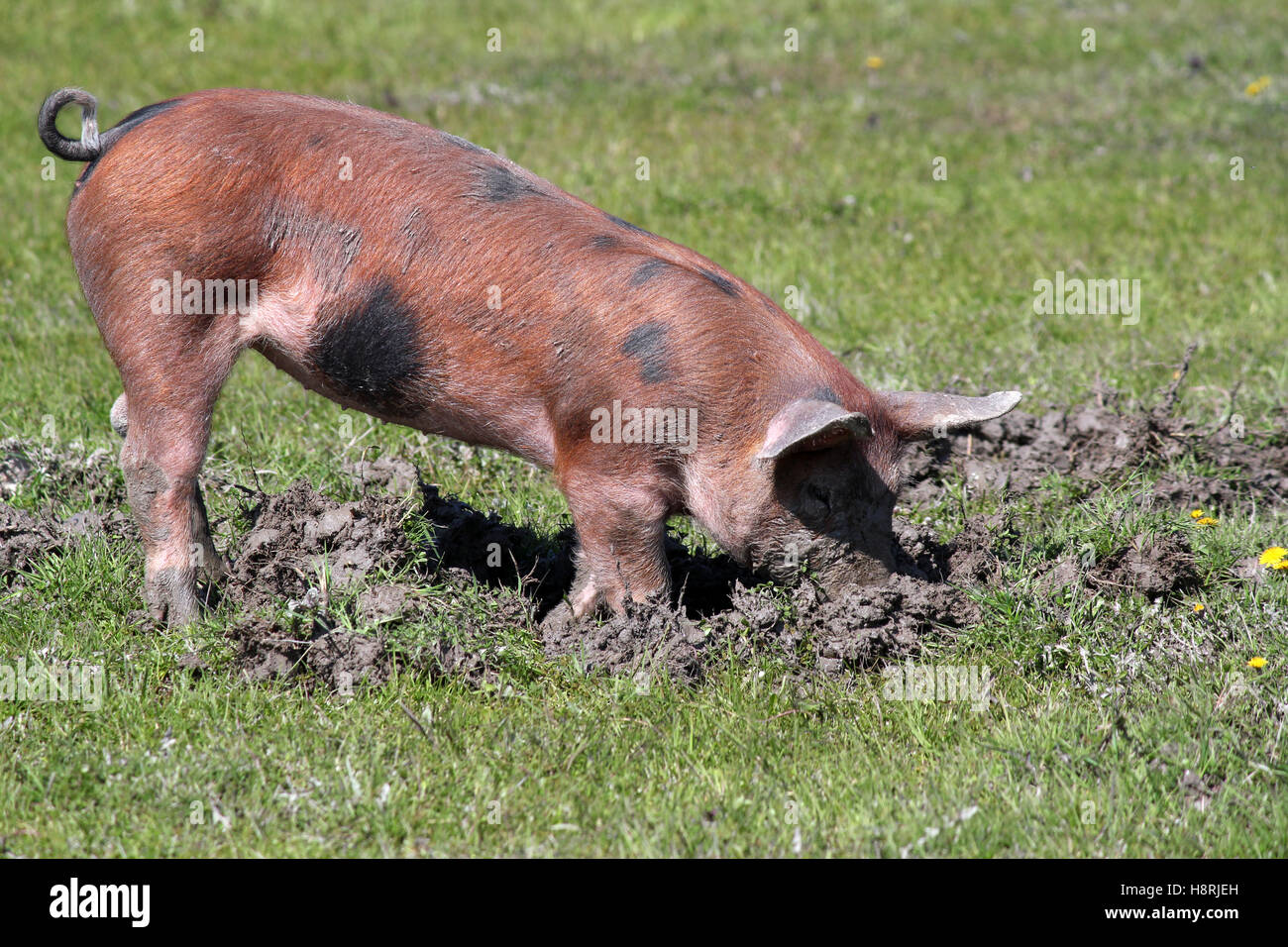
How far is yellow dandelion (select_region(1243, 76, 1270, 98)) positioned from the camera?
12.4 meters

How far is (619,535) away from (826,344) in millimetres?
3622

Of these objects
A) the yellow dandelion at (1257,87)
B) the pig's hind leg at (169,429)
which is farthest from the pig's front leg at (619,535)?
the yellow dandelion at (1257,87)

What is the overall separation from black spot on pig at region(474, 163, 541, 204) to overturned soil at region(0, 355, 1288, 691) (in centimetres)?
138

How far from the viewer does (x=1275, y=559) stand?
5.18 meters

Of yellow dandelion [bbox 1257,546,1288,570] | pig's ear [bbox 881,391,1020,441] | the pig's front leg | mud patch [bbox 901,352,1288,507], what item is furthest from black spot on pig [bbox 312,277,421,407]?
yellow dandelion [bbox 1257,546,1288,570]

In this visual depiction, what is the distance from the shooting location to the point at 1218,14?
14.6m

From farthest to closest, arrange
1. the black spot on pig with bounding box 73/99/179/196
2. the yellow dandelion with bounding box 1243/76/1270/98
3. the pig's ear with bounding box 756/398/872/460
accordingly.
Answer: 1. the yellow dandelion with bounding box 1243/76/1270/98
2. the black spot on pig with bounding box 73/99/179/196
3. the pig's ear with bounding box 756/398/872/460

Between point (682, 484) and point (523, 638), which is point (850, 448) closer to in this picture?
point (682, 484)

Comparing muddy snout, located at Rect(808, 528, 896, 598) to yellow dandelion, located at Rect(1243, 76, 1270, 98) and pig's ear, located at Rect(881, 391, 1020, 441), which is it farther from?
yellow dandelion, located at Rect(1243, 76, 1270, 98)

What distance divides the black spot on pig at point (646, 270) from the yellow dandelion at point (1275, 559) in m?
2.62

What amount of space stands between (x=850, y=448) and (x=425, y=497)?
2.01 meters

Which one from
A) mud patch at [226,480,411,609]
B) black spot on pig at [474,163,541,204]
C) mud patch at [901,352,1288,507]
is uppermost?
black spot on pig at [474,163,541,204]

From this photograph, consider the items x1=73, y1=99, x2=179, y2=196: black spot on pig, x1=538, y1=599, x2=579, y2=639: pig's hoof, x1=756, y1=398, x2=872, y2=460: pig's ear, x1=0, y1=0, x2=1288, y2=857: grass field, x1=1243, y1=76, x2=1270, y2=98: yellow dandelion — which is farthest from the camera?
x1=1243, y1=76, x2=1270, y2=98: yellow dandelion
